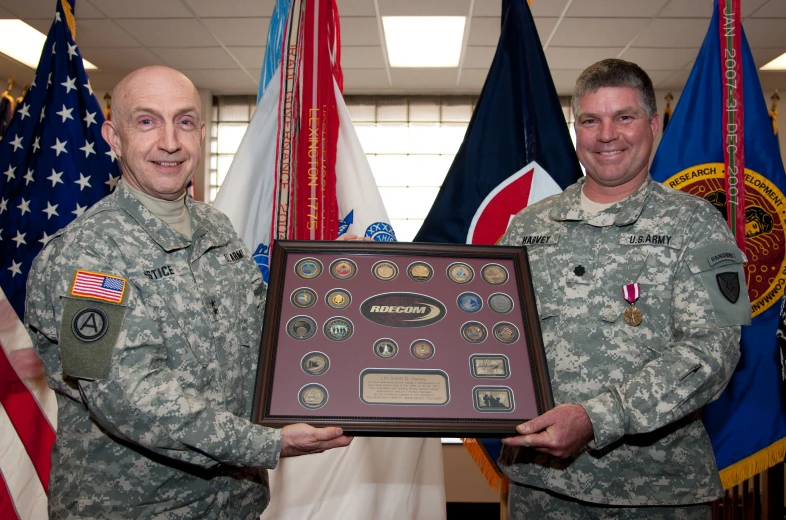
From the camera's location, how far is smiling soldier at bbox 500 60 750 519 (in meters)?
1.38

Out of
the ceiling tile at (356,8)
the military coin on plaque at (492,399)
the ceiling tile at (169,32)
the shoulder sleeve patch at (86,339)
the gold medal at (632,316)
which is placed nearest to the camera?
the shoulder sleeve patch at (86,339)

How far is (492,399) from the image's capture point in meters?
1.33

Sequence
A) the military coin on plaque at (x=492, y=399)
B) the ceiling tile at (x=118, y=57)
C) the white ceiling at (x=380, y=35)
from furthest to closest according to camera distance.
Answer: the ceiling tile at (x=118, y=57), the white ceiling at (x=380, y=35), the military coin on plaque at (x=492, y=399)

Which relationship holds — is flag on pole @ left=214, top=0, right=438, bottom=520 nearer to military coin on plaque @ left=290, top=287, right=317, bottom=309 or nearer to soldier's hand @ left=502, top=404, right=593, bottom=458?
military coin on plaque @ left=290, top=287, right=317, bottom=309

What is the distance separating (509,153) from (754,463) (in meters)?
1.45

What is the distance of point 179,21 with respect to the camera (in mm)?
5055

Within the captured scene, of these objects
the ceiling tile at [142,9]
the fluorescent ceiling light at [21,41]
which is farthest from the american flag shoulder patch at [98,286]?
the fluorescent ceiling light at [21,41]

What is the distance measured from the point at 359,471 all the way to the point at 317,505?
0.73 ft

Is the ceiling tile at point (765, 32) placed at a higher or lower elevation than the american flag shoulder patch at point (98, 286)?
higher

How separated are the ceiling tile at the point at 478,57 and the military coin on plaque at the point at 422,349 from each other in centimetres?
470

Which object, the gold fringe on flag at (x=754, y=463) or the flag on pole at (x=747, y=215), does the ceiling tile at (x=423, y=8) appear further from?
the gold fringe on flag at (x=754, y=463)

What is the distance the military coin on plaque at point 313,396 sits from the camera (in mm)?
1304

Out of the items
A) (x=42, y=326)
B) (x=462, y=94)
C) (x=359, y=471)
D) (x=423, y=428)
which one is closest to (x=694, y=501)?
(x=423, y=428)

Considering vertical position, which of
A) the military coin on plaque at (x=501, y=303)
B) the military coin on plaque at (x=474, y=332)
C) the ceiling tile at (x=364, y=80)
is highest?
the ceiling tile at (x=364, y=80)
